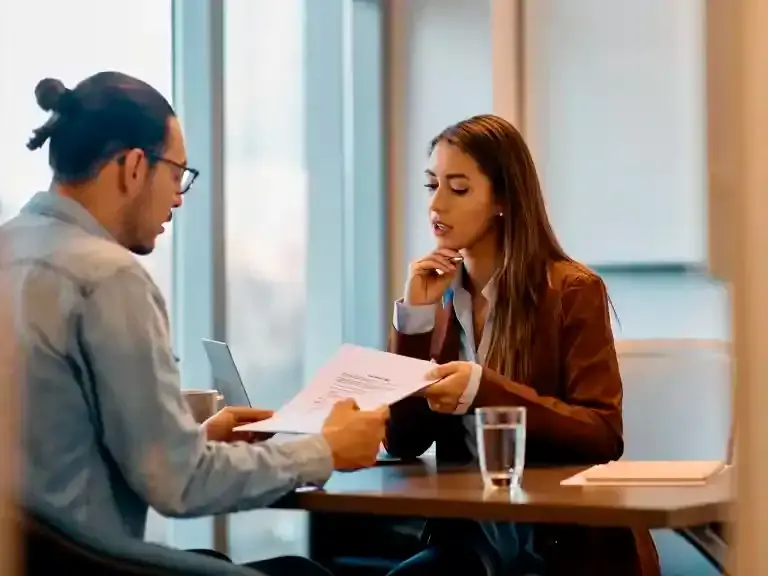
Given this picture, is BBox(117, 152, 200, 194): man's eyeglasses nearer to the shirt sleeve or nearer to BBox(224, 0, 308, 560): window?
the shirt sleeve

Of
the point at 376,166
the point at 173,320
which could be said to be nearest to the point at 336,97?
the point at 376,166

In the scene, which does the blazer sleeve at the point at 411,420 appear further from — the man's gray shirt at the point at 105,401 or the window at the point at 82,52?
the man's gray shirt at the point at 105,401

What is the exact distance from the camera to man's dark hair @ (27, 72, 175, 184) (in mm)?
1392

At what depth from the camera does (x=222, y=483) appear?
4.22ft

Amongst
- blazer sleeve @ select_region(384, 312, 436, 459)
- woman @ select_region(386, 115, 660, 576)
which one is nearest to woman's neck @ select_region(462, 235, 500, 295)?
woman @ select_region(386, 115, 660, 576)

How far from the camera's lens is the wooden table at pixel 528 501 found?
3.94ft

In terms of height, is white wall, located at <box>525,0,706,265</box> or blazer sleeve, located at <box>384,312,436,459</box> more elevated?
white wall, located at <box>525,0,706,265</box>

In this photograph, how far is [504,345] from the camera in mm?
1839

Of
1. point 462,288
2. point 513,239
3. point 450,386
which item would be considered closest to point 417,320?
point 462,288

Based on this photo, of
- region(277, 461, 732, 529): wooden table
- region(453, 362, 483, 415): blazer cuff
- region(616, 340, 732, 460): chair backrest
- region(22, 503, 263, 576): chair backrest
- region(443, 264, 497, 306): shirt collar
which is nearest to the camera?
region(22, 503, 263, 576): chair backrest

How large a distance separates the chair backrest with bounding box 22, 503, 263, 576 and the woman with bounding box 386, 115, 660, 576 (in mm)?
541

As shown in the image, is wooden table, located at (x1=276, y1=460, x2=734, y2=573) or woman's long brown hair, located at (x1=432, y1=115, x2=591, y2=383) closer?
wooden table, located at (x1=276, y1=460, x2=734, y2=573)

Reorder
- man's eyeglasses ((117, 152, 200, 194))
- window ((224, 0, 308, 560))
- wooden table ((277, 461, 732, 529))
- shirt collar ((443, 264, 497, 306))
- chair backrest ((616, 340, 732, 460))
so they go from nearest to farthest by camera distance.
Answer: wooden table ((277, 461, 732, 529)) → man's eyeglasses ((117, 152, 200, 194)) → shirt collar ((443, 264, 497, 306)) → chair backrest ((616, 340, 732, 460)) → window ((224, 0, 308, 560))

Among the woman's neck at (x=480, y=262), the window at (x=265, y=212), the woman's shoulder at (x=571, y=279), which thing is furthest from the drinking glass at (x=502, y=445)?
the window at (x=265, y=212)
